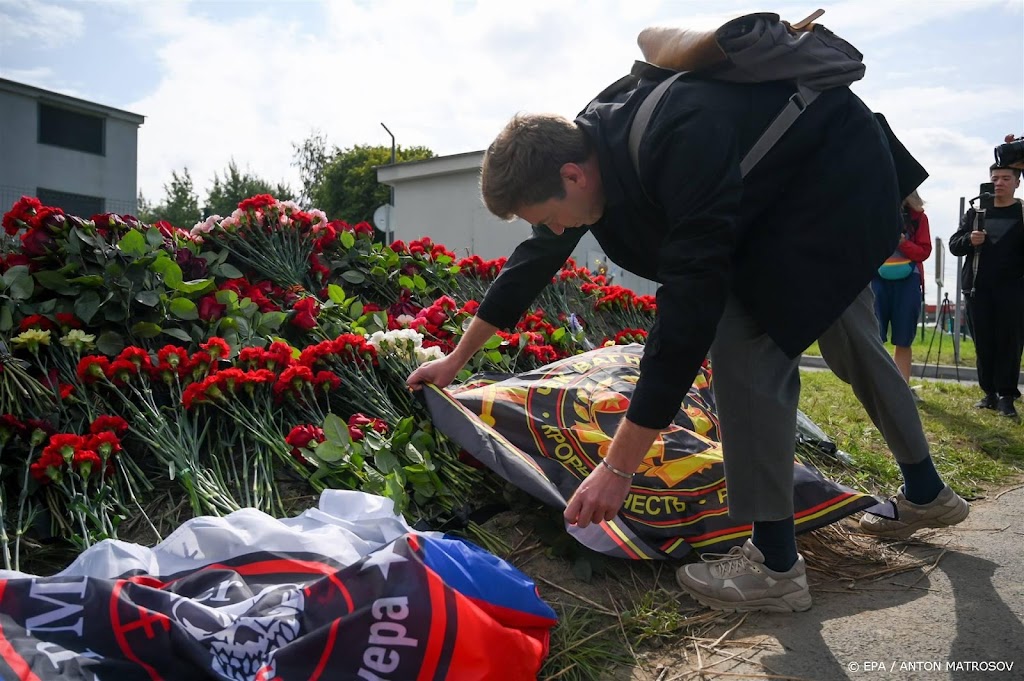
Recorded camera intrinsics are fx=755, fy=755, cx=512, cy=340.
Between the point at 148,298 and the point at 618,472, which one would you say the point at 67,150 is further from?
the point at 618,472

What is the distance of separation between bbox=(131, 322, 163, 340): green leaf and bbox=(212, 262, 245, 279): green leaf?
762 millimetres

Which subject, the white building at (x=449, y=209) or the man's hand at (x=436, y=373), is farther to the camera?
the white building at (x=449, y=209)

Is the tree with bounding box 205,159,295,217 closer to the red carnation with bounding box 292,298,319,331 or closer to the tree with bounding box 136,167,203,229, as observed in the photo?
the tree with bounding box 136,167,203,229

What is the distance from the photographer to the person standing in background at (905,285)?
17.4 feet

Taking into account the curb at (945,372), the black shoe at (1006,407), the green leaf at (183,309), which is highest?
the green leaf at (183,309)

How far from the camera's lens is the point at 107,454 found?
2.26 metres

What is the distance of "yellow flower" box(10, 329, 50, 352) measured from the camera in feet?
8.70

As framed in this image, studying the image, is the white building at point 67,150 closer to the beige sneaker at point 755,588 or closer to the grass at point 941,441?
the grass at point 941,441

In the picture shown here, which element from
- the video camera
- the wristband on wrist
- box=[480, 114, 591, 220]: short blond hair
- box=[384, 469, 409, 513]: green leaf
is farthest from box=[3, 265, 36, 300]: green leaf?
the video camera

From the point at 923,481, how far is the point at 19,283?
335 cm

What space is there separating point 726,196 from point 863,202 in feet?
1.59

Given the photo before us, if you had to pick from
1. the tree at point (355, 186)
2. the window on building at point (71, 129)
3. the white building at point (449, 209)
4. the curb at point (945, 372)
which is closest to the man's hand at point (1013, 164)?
the curb at point (945, 372)

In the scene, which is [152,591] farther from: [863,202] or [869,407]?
[869,407]

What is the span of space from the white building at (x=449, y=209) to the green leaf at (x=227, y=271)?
41.5 feet
